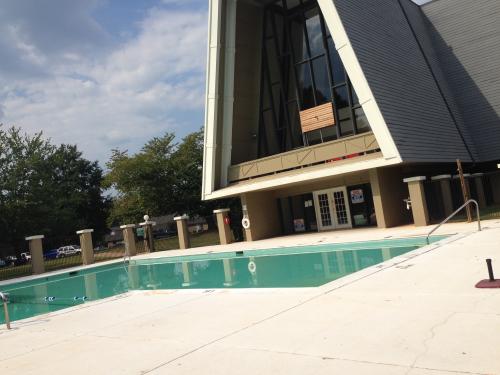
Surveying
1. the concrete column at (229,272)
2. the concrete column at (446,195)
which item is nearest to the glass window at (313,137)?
the concrete column at (446,195)

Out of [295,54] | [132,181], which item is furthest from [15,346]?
[132,181]

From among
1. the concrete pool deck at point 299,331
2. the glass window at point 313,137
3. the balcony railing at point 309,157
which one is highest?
the glass window at point 313,137

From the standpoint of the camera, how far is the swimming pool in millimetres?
12242

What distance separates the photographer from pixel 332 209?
22.9 meters

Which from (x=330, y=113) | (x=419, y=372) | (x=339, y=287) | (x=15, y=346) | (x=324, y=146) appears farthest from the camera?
(x=330, y=113)

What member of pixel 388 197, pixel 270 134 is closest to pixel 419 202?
pixel 388 197

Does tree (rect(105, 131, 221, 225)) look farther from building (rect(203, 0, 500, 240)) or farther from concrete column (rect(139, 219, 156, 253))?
A: building (rect(203, 0, 500, 240))

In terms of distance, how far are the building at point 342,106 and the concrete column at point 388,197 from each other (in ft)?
0.23

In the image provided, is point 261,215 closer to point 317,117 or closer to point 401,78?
point 317,117

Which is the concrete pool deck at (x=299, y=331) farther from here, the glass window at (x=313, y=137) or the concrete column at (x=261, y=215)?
the glass window at (x=313, y=137)

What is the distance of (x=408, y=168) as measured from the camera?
2095 cm

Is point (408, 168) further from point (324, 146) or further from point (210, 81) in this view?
point (210, 81)

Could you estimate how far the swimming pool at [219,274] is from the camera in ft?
40.2

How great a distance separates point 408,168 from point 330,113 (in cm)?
434
